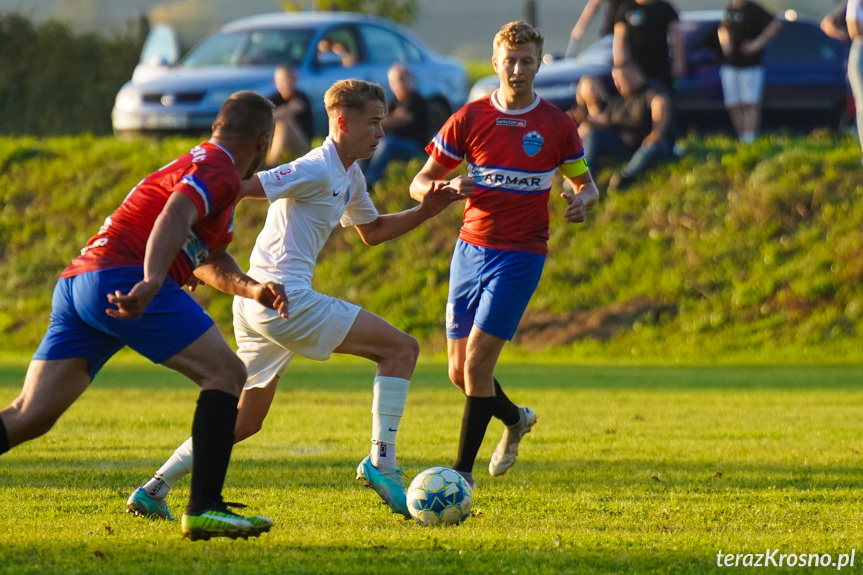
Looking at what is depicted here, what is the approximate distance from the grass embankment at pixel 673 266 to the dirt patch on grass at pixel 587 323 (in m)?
0.02

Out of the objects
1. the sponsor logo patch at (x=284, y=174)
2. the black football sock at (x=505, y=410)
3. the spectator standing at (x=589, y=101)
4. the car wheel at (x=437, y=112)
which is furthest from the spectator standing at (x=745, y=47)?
the sponsor logo patch at (x=284, y=174)

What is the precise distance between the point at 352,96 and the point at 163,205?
131 cm

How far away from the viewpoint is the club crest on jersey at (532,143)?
21.7 ft

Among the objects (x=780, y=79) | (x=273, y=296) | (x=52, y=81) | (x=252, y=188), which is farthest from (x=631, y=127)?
(x=52, y=81)

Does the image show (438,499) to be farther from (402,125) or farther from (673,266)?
(402,125)

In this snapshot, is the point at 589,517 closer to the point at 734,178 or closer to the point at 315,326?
the point at 315,326

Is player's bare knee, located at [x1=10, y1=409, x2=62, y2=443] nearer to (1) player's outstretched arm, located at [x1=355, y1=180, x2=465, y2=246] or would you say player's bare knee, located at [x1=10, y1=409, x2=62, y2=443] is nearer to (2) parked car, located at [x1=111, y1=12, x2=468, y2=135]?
(1) player's outstretched arm, located at [x1=355, y1=180, x2=465, y2=246]

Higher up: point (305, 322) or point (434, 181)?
point (434, 181)

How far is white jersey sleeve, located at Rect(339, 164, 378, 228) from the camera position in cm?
607

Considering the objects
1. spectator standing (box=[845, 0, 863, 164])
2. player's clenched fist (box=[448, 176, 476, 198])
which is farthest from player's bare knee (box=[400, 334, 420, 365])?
spectator standing (box=[845, 0, 863, 164])

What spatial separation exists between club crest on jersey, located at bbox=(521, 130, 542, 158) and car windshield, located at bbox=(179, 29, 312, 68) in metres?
13.1

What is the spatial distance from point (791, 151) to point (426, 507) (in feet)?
46.0

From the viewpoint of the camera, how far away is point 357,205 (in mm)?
6180

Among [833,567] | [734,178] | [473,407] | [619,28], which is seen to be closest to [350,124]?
[473,407]
